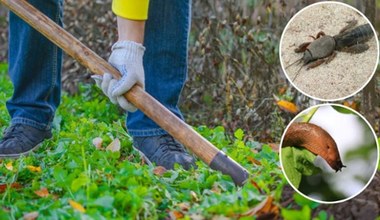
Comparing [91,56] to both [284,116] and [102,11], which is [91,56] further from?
[102,11]

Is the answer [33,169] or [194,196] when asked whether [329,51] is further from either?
[33,169]

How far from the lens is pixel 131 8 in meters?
3.08

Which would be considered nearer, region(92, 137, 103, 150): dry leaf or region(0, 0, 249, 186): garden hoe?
region(0, 0, 249, 186): garden hoe

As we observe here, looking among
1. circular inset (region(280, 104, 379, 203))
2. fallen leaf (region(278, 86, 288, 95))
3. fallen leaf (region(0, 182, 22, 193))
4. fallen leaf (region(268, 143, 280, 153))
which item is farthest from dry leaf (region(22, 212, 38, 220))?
fallen leaf (region(278, 86, 288, 95))

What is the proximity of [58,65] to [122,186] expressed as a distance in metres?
1.31

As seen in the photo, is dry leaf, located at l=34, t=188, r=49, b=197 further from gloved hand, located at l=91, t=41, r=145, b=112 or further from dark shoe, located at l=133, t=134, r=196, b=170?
dark shoe, located at l=133, t=134, r=196, b=170

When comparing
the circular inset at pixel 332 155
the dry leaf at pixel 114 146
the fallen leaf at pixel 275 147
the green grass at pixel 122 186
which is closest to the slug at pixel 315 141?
the circular inset at pixel 332 155

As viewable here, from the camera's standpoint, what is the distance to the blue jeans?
350 cm

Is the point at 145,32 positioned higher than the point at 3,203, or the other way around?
the point at 145,32

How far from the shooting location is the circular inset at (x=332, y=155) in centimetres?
242

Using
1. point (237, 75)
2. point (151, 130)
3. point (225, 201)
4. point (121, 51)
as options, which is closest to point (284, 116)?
point (237, 75)

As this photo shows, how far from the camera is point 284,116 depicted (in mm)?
4203

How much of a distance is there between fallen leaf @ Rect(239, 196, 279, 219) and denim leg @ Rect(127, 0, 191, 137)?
1079 millimetres

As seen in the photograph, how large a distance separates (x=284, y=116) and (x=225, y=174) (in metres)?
1.37
